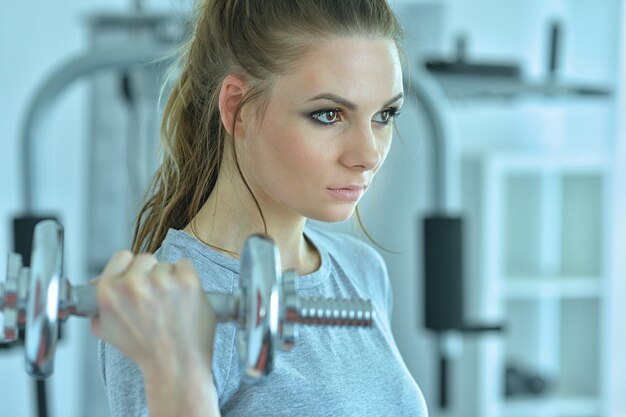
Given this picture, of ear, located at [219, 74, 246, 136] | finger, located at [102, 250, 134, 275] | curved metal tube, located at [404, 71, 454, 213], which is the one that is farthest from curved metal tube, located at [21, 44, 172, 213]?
finger, located at [102, 250, 134, 275]

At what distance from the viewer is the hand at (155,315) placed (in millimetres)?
728

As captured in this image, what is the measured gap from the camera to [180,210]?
114 cm

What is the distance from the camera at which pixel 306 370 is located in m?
1.02

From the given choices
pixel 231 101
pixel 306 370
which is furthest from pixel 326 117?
pixel 306 370

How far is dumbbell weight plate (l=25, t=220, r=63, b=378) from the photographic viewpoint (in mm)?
695

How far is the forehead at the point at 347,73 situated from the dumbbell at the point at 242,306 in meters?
0.28

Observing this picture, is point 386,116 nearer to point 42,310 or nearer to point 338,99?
point 338,99

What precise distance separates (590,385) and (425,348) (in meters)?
0.76

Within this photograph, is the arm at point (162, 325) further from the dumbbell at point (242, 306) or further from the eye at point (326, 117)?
the eye at point (326, 117)

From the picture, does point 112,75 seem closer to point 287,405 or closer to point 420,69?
point 420,69

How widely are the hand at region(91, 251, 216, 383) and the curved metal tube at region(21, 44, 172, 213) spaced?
4.75 feet

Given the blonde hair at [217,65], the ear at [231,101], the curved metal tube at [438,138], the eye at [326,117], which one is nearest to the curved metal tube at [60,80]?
the curved metal tube at [438,138]

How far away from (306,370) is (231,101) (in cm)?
32

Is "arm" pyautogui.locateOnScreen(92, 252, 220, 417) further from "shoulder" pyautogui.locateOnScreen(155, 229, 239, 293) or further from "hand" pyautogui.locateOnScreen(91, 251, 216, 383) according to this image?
"shoulder" pyautogui.locateOnScreen(155, 229, 239, 293)
